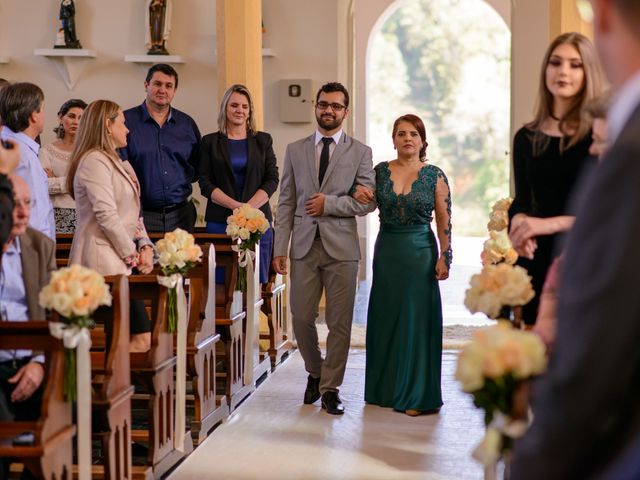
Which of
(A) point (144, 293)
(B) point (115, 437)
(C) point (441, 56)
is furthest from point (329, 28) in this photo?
(C) point (441, 56)

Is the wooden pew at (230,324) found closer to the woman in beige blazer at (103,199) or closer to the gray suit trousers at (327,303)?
the gray suit trousers at (327,303)

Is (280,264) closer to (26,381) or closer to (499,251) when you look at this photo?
(499,251)

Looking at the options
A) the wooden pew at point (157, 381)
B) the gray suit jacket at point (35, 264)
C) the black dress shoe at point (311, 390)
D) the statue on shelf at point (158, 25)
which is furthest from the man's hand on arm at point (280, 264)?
the statue on shelf at point (158, 25)

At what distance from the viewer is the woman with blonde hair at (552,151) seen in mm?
4105

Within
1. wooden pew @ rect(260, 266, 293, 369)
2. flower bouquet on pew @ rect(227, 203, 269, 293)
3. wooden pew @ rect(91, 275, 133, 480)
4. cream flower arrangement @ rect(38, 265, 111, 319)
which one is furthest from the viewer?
wooden pew @ rect(260, 266, 293, 369)

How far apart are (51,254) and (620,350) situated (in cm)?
320

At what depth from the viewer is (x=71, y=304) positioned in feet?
12.1

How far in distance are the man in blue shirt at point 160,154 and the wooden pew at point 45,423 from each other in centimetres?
401

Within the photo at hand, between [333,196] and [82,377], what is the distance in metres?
2.85

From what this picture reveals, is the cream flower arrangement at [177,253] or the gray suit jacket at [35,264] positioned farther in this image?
the cream flower arrangement at [177,253]

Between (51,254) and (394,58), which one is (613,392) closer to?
(51,254)

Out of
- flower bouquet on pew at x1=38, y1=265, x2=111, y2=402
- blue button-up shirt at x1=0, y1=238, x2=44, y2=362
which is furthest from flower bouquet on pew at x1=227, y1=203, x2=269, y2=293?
flower bouquet on pew at x1=38, y1=265, x2=111, y2=402

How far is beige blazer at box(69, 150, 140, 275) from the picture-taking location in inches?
214

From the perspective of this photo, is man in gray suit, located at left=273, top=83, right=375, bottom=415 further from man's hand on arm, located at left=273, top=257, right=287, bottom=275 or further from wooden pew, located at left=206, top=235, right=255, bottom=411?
wooden pew, located at left=206, top=235, right=255, bottom=411
